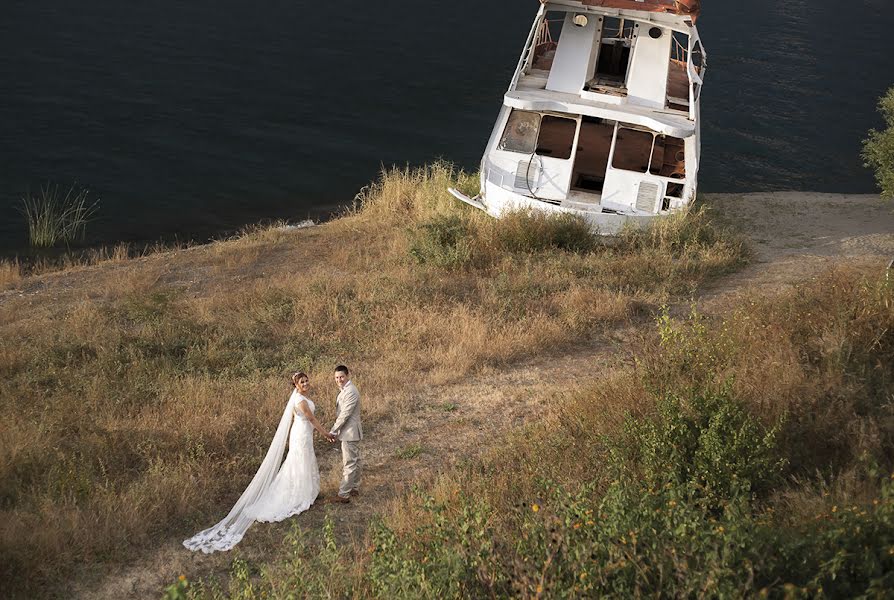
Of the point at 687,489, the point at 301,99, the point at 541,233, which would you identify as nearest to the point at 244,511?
the point at 687,489

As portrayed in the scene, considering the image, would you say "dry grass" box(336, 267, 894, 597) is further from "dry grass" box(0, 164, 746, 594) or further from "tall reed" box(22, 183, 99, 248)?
"tall reed" box(22, 183, 99, 248)

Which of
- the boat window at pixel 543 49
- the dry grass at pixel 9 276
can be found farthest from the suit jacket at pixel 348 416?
the boat window at pixel 543 49

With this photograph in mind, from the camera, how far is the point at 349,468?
30.7ft

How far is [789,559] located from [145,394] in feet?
26.9

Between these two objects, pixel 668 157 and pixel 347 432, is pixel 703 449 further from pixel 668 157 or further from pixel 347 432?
pixel 668 157

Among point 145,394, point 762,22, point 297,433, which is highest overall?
point 762,22

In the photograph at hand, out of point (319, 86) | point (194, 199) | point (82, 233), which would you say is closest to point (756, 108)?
point (319, 86)

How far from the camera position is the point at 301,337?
44.5 feet

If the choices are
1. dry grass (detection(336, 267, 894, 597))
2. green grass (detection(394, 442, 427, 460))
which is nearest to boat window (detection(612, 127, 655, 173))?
dry grass (detection(336, 267, 894, 597))

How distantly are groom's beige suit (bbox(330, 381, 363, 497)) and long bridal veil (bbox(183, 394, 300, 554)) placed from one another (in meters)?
0.47

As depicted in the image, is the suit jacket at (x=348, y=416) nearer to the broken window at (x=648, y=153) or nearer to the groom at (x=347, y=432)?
the groom at (x=347, y=432)

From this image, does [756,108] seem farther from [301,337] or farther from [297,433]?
[297,433]

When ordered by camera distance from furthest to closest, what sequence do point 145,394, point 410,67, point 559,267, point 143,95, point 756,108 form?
point 410,67 → point 756,108 → point 143,95 → point 559,267 → point 145,394

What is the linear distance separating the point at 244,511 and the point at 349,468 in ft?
3.52
